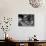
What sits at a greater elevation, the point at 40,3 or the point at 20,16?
the point at 40,3

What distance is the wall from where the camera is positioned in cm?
496

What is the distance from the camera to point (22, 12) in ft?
16.4

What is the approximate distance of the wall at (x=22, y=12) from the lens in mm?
4957

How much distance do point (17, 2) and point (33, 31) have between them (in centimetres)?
125

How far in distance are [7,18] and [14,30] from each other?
523 millimetres

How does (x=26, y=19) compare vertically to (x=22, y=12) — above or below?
below

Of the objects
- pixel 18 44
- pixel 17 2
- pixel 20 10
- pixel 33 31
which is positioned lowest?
pixel 18 44

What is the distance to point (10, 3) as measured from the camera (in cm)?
500

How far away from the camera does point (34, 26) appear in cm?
498

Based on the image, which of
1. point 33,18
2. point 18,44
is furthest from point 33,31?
point 18,44

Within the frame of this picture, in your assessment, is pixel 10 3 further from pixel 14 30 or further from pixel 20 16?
pixel 14 30

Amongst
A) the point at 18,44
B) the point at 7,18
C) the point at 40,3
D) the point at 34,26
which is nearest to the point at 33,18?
the point at 34,26

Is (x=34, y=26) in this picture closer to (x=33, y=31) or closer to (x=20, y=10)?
(x=33, y=31)

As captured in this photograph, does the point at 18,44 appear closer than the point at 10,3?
Yes
